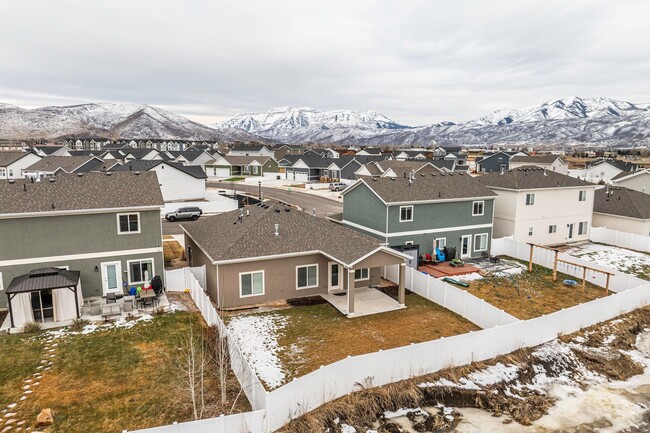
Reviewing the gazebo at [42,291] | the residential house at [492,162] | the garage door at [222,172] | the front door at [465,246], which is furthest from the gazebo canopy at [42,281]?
the residential house at [492,162]

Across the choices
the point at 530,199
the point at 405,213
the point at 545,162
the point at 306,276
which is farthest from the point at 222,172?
the point at 306,276

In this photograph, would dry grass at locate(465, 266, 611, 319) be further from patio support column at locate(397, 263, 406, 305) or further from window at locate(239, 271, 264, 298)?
window at locate(239, 271, 264, 298)

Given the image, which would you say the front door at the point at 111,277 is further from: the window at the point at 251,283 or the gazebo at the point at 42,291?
the window at the point at 251,283

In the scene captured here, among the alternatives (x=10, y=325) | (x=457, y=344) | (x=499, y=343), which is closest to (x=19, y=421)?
(x=10, y=325)

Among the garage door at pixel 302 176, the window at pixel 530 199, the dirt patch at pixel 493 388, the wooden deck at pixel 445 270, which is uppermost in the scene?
the window at pixel 530 199

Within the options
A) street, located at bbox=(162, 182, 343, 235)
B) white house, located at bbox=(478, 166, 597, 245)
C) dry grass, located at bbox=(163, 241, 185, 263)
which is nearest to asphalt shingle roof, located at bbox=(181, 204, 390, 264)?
dry grass, located at bbox=(163, 241, 185, 263)

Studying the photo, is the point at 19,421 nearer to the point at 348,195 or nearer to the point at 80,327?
the point at 80,327

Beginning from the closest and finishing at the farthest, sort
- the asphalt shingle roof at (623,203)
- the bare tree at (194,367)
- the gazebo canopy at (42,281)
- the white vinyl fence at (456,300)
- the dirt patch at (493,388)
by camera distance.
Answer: the bare tree at (194,367) → the dirt patch at (493,388) → the gazebo canopy at (42,281) → the white vinyl fence at (456,300) → the asphalt shingle roof at (623,203)
